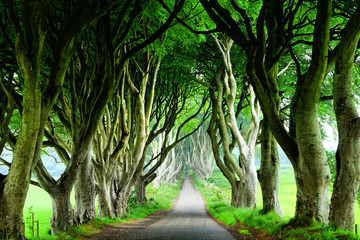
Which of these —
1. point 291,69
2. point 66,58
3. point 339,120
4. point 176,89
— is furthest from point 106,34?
point 291,69

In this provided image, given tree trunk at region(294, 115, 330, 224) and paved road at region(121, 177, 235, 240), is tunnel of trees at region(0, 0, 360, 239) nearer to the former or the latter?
tree trunk at region(294, 115, 330, 224)

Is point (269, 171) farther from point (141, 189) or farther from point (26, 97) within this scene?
point (141, 189)

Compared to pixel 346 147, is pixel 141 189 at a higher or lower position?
lower

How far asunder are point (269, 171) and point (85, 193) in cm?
607

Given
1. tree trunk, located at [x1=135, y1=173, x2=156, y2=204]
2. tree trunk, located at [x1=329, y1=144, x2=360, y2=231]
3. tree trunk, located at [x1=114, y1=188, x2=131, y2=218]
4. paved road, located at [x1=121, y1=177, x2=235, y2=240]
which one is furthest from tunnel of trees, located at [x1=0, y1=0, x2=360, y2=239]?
tree trunk, located at [x1=135, y1=173, x2=156, y2=204]

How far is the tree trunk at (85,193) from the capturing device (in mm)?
9758

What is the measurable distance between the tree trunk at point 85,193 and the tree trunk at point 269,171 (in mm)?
5599

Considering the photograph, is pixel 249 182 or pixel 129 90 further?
pixel 249 182

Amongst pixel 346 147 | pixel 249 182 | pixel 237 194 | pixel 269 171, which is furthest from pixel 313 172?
pixel 237 194

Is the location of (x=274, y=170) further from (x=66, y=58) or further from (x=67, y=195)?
(x=66, y=58)

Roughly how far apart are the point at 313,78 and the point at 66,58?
534cm

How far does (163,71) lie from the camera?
1550 cm

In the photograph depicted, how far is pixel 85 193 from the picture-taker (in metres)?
10.0

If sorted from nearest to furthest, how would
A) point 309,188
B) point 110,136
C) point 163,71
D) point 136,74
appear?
point 309,188 → point 110,136 → point 136,74 → point 163,71
